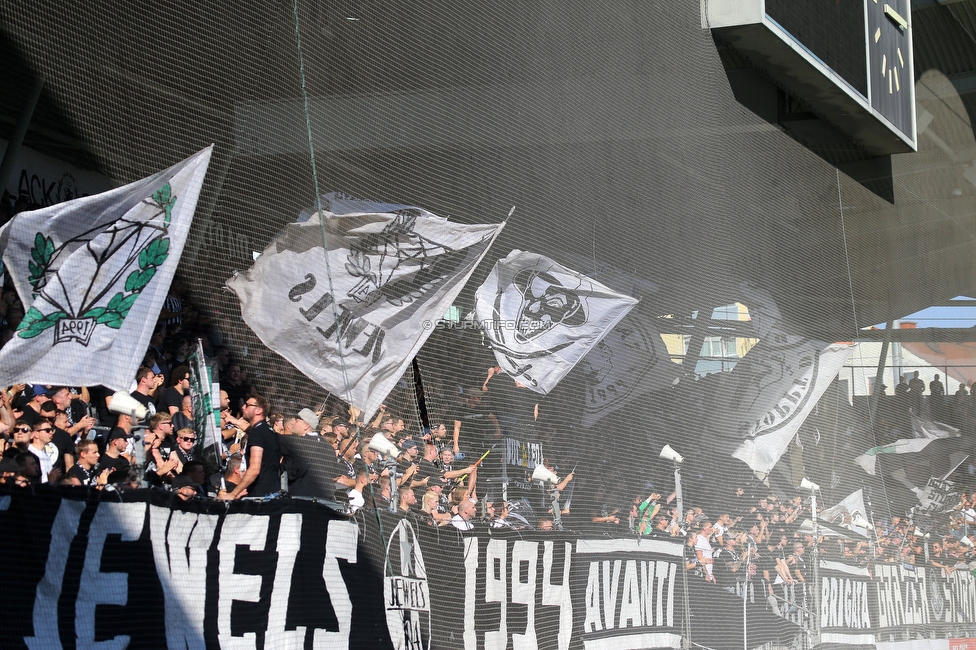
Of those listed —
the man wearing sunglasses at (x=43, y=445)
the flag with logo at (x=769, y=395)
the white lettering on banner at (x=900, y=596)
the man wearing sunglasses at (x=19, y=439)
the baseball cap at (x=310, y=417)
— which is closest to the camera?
the man wearing sunglasses at (x=19, y=439)

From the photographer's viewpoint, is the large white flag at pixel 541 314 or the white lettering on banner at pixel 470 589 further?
the large white flag at pixel 541 314

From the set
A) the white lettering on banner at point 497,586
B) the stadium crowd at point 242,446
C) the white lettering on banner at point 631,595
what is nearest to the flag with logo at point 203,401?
the stadium crowd at point 242,446

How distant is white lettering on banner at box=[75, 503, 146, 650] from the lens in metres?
3.16

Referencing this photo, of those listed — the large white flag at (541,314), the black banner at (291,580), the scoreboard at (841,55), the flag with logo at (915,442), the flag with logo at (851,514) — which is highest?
the scoreboard at (841,55)

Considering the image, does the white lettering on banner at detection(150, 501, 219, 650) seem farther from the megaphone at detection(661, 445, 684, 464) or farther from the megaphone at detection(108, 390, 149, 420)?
the megaphone at detection(661, 445, 684, 464)

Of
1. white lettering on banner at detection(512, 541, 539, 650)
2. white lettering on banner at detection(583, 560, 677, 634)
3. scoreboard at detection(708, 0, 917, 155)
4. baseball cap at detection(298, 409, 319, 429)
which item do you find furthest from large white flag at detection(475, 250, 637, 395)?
scoreboard at detection(708, 0, 917, 155)

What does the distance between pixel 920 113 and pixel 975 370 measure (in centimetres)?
260

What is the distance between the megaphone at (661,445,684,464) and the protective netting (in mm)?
46

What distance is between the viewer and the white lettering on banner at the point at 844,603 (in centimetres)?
715

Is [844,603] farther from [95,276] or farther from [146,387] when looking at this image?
[95,276]

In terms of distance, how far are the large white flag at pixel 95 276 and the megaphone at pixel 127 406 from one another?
16 centimetres

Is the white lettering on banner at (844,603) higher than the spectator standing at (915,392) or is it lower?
lower

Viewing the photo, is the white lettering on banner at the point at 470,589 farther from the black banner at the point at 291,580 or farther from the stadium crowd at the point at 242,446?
the stadium crowd at the point at 242,446

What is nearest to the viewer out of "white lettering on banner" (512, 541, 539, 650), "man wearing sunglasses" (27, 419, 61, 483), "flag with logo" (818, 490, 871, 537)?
"man wearing sunglasses" (27, 419, 61, 483)
